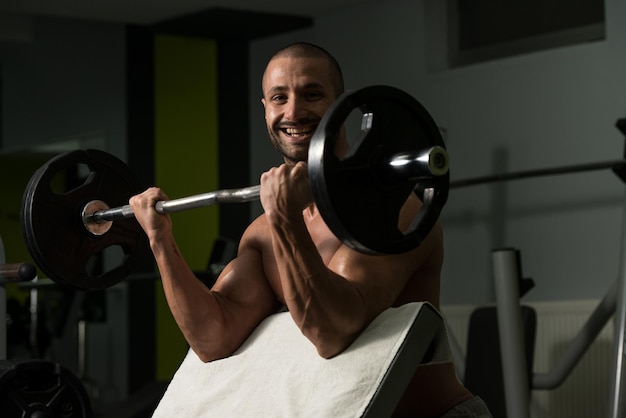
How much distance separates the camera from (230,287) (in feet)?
6.28

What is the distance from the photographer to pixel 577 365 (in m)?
4.28

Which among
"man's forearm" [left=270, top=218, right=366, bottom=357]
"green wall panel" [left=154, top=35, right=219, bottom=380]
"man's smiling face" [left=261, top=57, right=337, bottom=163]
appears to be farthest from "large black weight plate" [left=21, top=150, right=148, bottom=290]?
"green wall panel" [left=154, top=35, right=219, bottom=380]

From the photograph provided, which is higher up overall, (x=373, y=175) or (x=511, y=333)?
(x=373, y=175)

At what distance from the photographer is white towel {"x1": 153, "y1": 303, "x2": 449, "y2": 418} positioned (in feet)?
5.02

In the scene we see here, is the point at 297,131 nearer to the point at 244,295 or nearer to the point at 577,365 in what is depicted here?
the point at 244,295

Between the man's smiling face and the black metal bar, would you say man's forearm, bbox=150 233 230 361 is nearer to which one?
the man's smiling face

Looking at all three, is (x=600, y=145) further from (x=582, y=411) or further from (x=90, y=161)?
(x=90, y=161)

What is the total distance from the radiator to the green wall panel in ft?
8.59

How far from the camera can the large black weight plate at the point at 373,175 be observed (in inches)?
55.7

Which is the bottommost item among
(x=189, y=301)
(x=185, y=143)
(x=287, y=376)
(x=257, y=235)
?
(x=287, y=376)

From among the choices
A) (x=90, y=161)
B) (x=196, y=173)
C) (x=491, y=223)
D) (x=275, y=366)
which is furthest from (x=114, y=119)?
(x=275, y=366)


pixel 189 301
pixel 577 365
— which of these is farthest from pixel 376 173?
pixel 577 365

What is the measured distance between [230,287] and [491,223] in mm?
2919

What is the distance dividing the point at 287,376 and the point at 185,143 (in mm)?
4933
